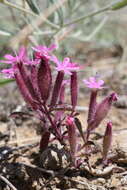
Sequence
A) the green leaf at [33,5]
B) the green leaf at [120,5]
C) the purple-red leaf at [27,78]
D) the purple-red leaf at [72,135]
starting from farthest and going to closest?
the green leaf at [33,5] → the green leaf at [120,5] → the purple-red leaf at [27,78] → the purple-red leaf at [72,135]

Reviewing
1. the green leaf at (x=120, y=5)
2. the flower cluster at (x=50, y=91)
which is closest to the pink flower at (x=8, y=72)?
the flower cluster at (x=50, y=91)

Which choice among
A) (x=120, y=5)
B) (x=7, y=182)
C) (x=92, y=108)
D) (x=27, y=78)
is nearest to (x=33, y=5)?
(x=120, y=5)

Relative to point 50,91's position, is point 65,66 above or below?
above

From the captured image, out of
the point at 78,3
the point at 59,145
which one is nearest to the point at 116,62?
the point at 78,3

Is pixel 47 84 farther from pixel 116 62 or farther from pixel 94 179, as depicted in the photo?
pixel 116 62

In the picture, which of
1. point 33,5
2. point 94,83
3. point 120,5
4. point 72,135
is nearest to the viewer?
point 72,135

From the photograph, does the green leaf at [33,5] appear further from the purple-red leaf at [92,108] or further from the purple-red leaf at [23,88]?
the purple-red leaf at [92,108]

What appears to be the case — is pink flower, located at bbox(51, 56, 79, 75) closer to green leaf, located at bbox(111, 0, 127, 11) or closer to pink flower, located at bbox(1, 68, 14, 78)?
pink flower, located at bbox(1, 68, 14, 78)

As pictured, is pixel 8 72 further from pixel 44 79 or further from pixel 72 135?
pixel 72 135

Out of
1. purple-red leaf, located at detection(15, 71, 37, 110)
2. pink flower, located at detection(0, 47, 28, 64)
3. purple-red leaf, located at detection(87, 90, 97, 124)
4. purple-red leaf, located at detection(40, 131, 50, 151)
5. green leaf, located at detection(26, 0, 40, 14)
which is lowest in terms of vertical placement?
purple-red leaf, located at detection(40, 131, 50, 151)

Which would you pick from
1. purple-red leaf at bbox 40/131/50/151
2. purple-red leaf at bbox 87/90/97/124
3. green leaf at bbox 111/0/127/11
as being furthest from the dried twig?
green leaf at bbox 111/0/127/11

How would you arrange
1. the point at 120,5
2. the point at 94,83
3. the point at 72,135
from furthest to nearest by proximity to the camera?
1. the point at 120,5
2. the point at 94,83
3. the point at 72,135
